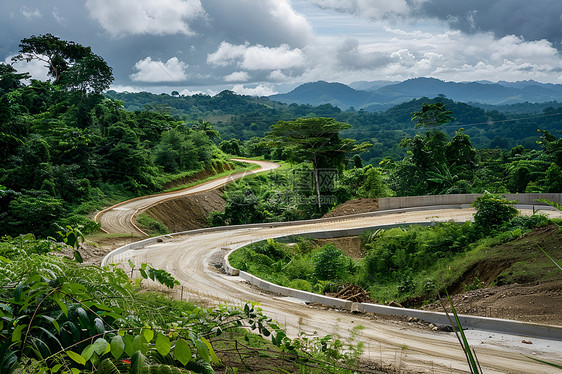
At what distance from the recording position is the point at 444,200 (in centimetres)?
2758

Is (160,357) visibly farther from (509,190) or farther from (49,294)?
(509,190)

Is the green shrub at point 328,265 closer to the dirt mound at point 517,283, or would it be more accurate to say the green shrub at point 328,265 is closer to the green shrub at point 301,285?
the green shrub at point 301,285

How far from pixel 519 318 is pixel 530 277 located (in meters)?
2.26

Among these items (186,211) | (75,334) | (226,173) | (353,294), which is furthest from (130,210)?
(75,334)

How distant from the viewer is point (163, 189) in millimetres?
42094

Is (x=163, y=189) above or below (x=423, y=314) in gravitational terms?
above

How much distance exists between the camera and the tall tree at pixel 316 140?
31.9m

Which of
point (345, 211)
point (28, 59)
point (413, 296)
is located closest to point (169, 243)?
point (345, 211)

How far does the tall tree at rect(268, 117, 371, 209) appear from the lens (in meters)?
31.9

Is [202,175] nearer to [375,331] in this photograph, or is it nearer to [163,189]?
[163,189]

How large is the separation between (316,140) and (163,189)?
56.3ft

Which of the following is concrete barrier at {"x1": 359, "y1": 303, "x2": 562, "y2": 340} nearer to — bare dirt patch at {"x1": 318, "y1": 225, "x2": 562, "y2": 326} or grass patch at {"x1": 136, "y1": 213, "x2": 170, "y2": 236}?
bare dirt patch at {"x1": 318, "y1": 225, "x2": 562, "y2": 326}

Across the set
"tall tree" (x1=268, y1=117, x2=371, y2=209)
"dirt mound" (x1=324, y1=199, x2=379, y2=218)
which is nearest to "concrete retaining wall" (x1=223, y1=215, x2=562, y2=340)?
"dirt mound" (x1=324, y1=199, x2=379, y2=218)

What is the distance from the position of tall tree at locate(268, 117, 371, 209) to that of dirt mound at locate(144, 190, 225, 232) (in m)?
10.1
